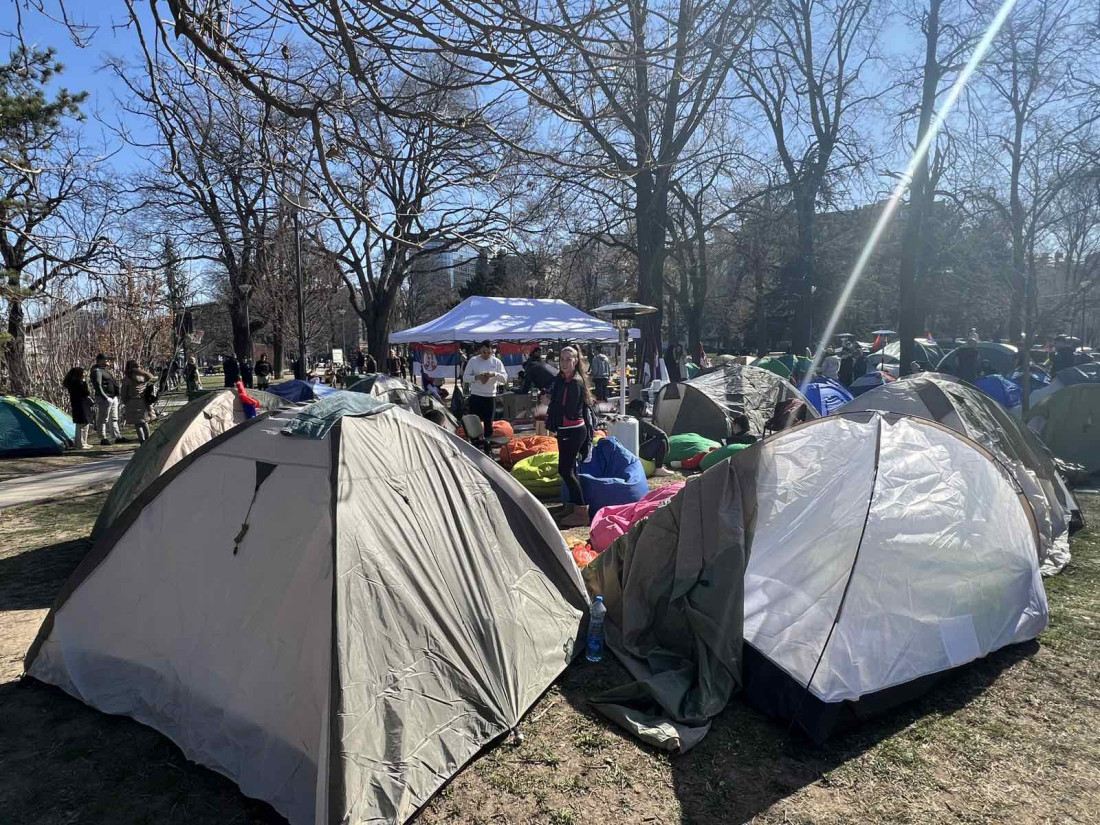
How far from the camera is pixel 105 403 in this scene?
12.8m

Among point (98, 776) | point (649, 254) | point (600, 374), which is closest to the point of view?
point (98, 776)

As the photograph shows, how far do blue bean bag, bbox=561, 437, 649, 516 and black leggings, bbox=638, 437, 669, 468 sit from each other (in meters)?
1.75

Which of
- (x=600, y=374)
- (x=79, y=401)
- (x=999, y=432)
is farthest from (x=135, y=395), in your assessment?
(x=999, y=432)

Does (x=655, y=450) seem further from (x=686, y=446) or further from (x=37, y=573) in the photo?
(x=37, y=573)

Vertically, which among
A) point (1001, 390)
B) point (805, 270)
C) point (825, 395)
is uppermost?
point (805, 270)

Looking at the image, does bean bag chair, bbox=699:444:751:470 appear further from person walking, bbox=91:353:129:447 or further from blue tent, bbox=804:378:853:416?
person walking, bbox=91:353:129:447

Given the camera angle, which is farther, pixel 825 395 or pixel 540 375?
pixel 540 375

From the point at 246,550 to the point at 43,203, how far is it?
5329 mm

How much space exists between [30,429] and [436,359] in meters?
16.7

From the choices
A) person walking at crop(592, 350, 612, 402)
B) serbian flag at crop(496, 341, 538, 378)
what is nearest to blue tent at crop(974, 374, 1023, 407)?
person walking at crop(592, 350, 612, 402)

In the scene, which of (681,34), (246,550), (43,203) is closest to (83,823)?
(246,550)

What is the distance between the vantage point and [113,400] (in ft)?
42.7

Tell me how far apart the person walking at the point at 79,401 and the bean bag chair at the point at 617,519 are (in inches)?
428

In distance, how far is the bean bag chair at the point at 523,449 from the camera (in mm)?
8961
